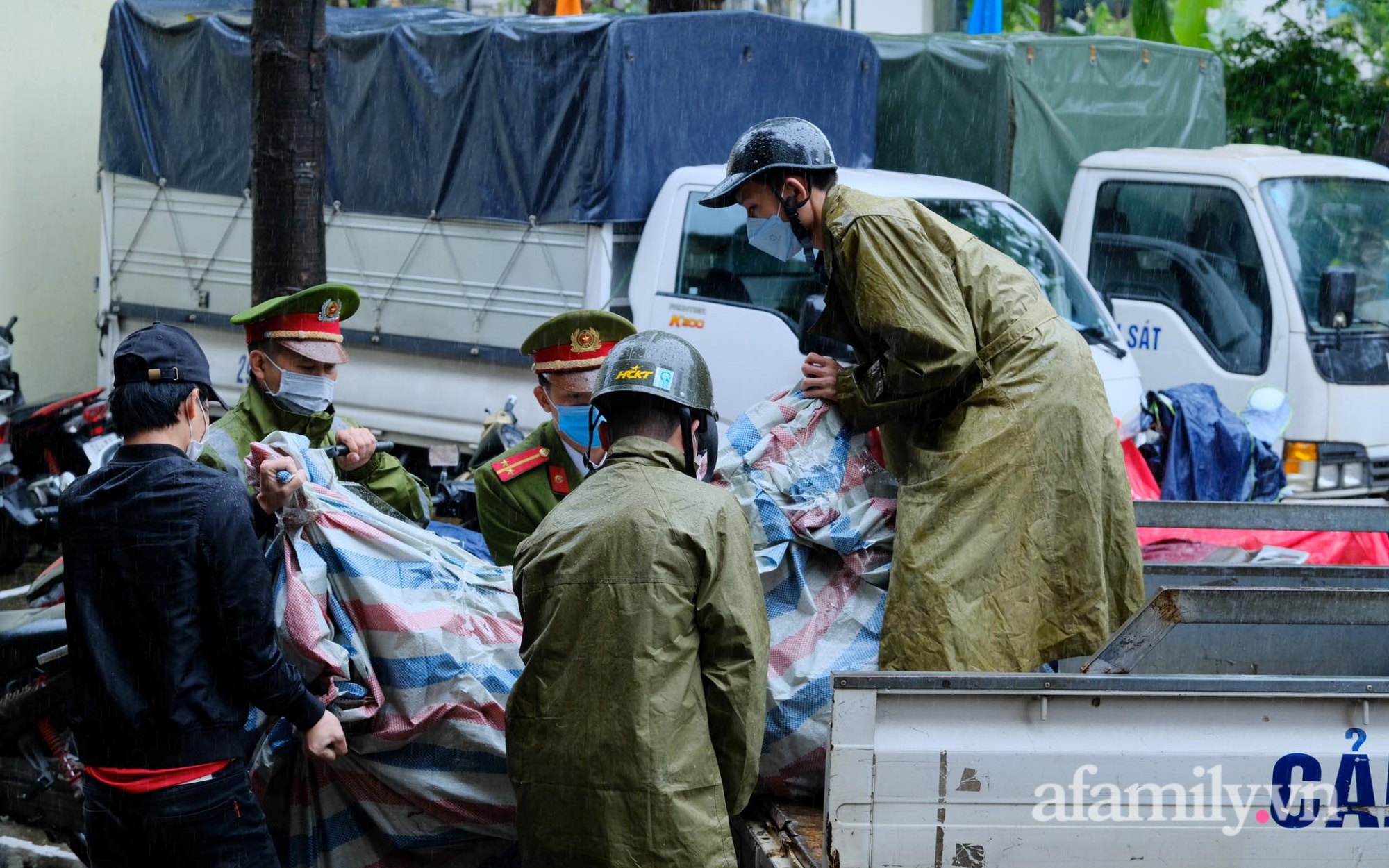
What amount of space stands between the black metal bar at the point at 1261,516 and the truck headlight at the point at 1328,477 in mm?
3102

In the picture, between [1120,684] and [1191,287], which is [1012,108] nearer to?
[1191,287]

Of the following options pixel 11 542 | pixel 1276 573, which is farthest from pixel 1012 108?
pixel 11 542

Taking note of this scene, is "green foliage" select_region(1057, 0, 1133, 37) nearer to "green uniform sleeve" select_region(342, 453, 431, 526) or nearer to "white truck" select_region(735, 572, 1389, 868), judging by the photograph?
"green uniform sleeve" select_region(342, 453, 431, 526)

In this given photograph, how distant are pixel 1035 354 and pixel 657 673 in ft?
4.25

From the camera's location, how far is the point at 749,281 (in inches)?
283

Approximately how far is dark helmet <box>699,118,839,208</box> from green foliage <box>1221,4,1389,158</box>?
12.3m

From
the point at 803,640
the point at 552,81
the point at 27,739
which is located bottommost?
the point at 27,739

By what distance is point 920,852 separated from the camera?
2.87 metres

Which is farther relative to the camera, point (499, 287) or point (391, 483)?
point (499, 287)

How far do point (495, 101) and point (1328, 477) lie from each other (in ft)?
15.6

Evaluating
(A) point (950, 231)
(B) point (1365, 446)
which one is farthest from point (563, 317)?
(B) point (1365, 446)

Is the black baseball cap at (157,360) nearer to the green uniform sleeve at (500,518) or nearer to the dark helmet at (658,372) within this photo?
the dark helmet at (658,372)

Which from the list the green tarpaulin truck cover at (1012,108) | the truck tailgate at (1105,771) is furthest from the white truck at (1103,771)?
the green tarpaulin truck cover at (1012,108)

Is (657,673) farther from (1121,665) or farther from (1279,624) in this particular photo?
(1279,624)
